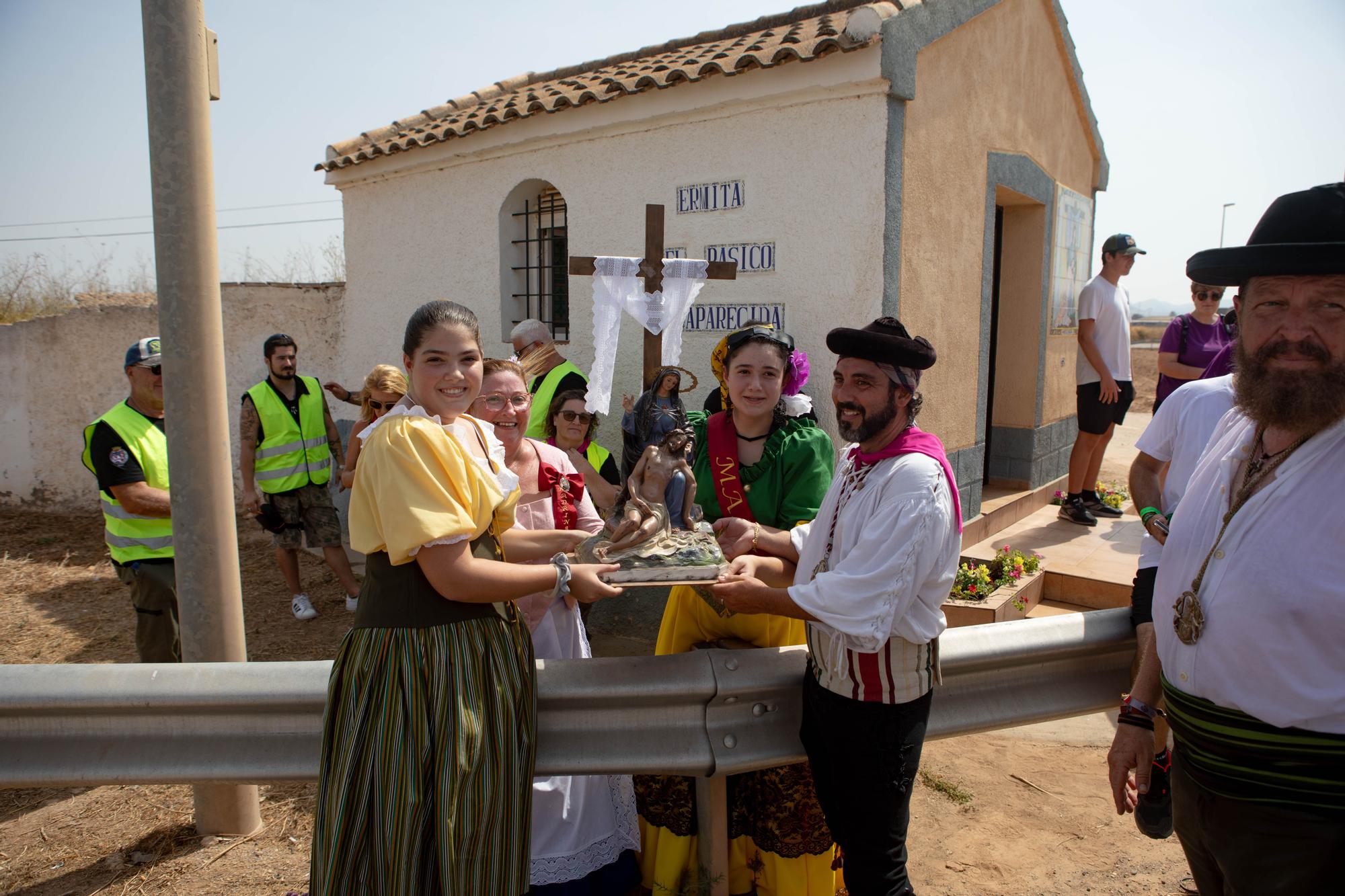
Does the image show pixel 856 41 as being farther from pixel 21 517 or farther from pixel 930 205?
pixel 21 517

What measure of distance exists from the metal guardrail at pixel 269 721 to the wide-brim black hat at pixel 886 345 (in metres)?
0.98

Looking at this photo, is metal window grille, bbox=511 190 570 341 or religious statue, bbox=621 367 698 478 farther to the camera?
metal window grille, bbox=511 190 570 341

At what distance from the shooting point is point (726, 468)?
3.12 metres

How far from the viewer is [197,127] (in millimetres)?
3148

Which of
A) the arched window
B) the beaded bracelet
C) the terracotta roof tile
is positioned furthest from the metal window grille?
the beaded bracelet

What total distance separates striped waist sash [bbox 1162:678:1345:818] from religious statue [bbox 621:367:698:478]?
5.91ft

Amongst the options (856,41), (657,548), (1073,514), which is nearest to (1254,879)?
(657,548)

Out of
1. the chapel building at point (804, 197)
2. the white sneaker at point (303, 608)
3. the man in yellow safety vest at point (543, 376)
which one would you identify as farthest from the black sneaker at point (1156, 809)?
the white sneaker at point (303, 608)

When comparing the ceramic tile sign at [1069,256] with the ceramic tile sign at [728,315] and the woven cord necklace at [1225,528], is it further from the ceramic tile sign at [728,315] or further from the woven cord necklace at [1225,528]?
the woven cord necklace at [1225,528]

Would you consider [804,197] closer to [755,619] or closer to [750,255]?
[750,255]

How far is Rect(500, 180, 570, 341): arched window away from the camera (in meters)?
7.58

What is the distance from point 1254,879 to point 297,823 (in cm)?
333

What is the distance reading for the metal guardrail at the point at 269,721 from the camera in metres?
2.38

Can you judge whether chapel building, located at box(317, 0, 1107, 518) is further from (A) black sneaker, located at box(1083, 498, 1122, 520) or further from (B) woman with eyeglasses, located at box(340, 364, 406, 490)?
(B) woman with eyeglasses, located at box(340, 364, 406, 490)
